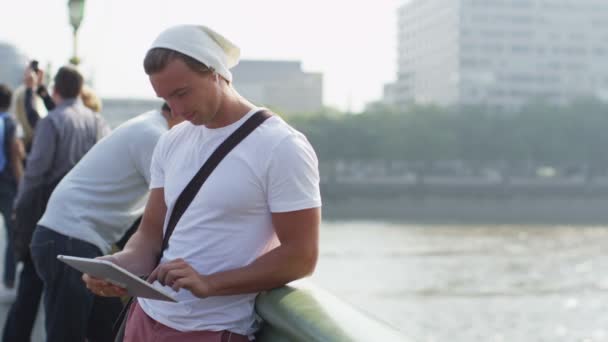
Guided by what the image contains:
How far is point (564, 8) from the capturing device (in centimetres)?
10238

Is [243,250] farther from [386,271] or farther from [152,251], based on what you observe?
[386,271]

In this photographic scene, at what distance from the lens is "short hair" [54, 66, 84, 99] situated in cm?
383

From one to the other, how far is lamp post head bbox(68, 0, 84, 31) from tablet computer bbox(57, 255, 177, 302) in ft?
19.0

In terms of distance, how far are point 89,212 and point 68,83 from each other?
860 mm

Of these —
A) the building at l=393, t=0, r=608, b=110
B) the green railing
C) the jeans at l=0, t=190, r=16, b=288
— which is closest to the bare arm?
the jeans at l=0, t=190, r=16, b=288

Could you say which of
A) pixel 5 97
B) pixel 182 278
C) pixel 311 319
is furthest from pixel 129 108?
pixel 311 319

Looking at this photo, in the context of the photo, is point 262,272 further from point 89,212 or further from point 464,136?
point 464,136

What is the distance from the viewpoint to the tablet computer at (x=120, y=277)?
6.20 ft

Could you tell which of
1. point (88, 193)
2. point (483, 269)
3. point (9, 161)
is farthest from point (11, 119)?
point (483, 269)

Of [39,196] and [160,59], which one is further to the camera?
[39,196]

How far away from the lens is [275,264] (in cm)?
196

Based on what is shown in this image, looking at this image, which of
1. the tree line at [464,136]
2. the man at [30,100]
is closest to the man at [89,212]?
the man at [30,100]

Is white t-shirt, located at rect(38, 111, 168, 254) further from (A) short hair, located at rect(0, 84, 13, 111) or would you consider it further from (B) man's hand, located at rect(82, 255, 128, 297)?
(A) short hair, located at rect(0, 84, 13, 111)

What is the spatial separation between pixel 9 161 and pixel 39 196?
2.43 m
